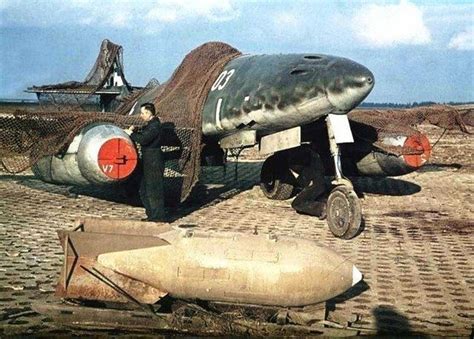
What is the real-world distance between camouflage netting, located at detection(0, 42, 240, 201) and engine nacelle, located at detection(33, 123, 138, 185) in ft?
0.93

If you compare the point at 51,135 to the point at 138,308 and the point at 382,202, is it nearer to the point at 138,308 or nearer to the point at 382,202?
the point at 138,308

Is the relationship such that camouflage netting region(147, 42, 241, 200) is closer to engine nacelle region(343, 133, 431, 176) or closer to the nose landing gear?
the nose landing gear

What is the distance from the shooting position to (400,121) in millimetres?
11133

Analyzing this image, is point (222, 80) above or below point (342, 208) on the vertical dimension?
above

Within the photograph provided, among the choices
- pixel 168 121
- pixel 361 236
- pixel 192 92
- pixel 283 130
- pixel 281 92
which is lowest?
pixel 361 236

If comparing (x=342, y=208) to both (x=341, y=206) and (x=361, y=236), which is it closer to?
(x=341, y=206)

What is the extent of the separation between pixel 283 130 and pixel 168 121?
6.88 feet

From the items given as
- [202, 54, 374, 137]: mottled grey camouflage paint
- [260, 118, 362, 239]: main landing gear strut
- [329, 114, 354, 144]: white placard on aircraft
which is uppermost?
[202, 54, 374, 137]: mottled grey camouflage paint

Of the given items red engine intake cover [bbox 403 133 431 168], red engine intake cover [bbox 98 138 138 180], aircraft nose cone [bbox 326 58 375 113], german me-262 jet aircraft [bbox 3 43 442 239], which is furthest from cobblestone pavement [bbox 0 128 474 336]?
aircraft nose cone [bbox 326 58 375 113]

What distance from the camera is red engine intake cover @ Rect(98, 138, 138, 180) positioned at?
27.3 ft

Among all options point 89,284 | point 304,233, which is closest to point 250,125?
point 304,233

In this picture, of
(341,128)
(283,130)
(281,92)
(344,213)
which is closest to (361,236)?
(344,213)

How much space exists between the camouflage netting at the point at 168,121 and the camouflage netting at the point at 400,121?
9.00ft

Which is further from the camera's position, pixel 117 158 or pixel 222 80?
pixel 222 80
